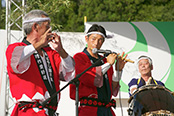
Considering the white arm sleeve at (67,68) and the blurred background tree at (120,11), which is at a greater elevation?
the blurred background tree at (120,11)

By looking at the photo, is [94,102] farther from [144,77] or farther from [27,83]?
[144,77]

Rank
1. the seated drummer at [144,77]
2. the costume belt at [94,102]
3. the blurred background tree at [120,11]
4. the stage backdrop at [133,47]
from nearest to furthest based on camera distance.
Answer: the costume belt at [94,102], the seated drummer at [144,77], the stage backdrop at [133,47], the blurred background tree at [120,11]

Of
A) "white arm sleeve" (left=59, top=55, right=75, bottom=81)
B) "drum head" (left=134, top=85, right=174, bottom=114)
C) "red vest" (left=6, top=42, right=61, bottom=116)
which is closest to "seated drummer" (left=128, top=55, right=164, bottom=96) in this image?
"drum head" (left=134, top=85, right=174, bottom=114)

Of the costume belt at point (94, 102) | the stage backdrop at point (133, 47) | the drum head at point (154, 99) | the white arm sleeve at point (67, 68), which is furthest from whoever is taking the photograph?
the stage backdrop at point (133, 47)

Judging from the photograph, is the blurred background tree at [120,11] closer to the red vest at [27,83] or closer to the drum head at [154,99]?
the drum head at [154,99]

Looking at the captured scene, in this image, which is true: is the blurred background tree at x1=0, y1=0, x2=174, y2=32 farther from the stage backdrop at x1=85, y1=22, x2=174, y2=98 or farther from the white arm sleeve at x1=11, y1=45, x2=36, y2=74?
the white arm sleeve at x1=11, y1=45, x2=36, y2=74

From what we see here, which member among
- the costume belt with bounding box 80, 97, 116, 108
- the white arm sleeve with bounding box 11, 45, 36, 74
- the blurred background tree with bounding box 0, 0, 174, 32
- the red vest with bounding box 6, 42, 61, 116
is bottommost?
the costume belt with bounding box 80, 97, 116, 108

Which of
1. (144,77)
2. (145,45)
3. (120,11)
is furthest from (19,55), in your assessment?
(120,11)

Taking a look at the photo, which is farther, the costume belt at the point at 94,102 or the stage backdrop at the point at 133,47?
the stage backdrop at the point at 133,47

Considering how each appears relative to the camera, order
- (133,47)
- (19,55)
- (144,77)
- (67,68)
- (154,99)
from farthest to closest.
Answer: (133,47) → (144,77) → (154,99) → (67,68) → (19,55)

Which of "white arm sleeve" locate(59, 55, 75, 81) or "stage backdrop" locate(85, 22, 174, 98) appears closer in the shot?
"white arm sleeve" locate(59, 55, 75, 81)

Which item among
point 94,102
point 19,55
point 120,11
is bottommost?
point 94,102

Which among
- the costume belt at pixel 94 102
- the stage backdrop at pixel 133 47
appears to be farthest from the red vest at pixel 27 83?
the stage backdrop at pixel 133 47

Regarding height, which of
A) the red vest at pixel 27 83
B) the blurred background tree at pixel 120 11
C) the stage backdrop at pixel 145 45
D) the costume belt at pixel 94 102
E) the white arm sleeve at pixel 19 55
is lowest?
the costume belt at pixel 94 102
